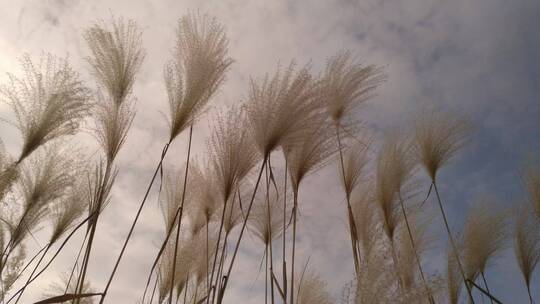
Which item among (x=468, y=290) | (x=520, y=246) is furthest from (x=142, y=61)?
(x=520, y=246)

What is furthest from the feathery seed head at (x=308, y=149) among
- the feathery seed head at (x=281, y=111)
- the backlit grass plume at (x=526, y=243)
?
the backlit grass plume at (x=526, y=243)

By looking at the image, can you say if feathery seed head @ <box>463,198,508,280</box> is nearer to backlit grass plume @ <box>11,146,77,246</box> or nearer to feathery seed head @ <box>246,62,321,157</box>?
feathery seed head @ <box>246,62,321,157</box>

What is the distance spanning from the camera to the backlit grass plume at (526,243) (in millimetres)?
3260

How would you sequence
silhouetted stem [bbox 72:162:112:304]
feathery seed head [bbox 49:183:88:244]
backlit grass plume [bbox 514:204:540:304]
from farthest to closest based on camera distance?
backlit grass plume [bbox 514:204:540:304]
feathery seed head [bbox 49:183:88:244]
silhouetted stem [bbox 72:162:112:304]

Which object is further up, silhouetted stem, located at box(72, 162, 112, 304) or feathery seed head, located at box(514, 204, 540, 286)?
feathery seed head, located at box(514, 204, 540, 286)

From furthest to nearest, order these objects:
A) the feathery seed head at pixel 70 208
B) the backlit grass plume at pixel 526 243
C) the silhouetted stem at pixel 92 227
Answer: the backlit grass plume at pixel 526 243 → the feathery seed head at pixel 70 208 → the silhouetted stem at pixel 92 227

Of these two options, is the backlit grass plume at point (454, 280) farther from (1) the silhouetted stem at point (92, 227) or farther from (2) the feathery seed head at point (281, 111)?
(1) the silhouetted stem at point (92, 227)

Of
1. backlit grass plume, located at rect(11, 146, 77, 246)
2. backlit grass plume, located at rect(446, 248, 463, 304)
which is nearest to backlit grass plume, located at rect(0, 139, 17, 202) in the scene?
backlit grass plume, located at rect(11, 146, 77, 246)

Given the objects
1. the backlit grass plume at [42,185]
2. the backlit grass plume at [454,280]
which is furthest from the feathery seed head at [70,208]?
the backlit grass plume at [454,280]

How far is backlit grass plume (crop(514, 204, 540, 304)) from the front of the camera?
3260mm

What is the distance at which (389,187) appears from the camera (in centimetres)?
289

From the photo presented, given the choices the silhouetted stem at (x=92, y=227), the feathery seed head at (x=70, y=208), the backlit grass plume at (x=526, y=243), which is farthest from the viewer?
the backlit grass plume at (x=526, y=243)

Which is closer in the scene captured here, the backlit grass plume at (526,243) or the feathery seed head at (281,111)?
the feathery seed head at (281,111)

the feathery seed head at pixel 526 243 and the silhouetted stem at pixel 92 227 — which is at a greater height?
the feathery seed head at pixel 526 243
